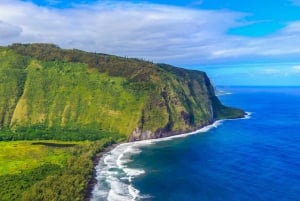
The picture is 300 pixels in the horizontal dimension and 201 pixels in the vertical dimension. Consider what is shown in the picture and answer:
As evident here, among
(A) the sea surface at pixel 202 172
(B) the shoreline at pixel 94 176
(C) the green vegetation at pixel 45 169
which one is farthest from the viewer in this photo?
(A) the sea surface at pixel 202 172

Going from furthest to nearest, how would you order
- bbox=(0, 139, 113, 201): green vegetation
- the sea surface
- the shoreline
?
the sea surface, the shoreline, bbox=(0, 139, 113, 201): green vegetation

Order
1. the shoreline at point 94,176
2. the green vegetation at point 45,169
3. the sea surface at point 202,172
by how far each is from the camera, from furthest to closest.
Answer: the sea surface at point 202,172 → the shoreline at point 94,176 → the green vegetation at point 45,169

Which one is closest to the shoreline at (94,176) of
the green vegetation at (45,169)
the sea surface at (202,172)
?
the green vegetation at (45,169)

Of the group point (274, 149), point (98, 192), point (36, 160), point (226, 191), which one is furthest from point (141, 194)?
point (274, 149)

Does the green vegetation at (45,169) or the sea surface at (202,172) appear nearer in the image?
the green vegetation at (45,169)

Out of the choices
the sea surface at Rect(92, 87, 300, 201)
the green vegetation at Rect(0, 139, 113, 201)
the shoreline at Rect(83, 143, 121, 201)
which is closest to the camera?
the green vegetation at Rect(0, 139, 113, 201)

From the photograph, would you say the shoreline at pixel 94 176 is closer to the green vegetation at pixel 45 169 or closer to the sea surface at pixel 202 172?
the green vegetation at pixel 45 169

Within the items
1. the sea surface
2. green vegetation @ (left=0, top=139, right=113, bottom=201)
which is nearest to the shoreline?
green vegetation @ (left=0, top=139, right=113, bottom=201)

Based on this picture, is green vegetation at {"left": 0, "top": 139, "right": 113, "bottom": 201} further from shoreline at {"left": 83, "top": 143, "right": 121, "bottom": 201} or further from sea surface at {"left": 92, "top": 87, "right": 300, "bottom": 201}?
sea surface at {"left": 92, "top": 87, "right": 300, "bottom": 201}

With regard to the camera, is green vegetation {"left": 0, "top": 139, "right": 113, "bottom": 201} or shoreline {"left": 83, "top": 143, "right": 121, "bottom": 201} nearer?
green vegetation {"left": 0, "top": 139, "right": 113, "bottom": 201}
